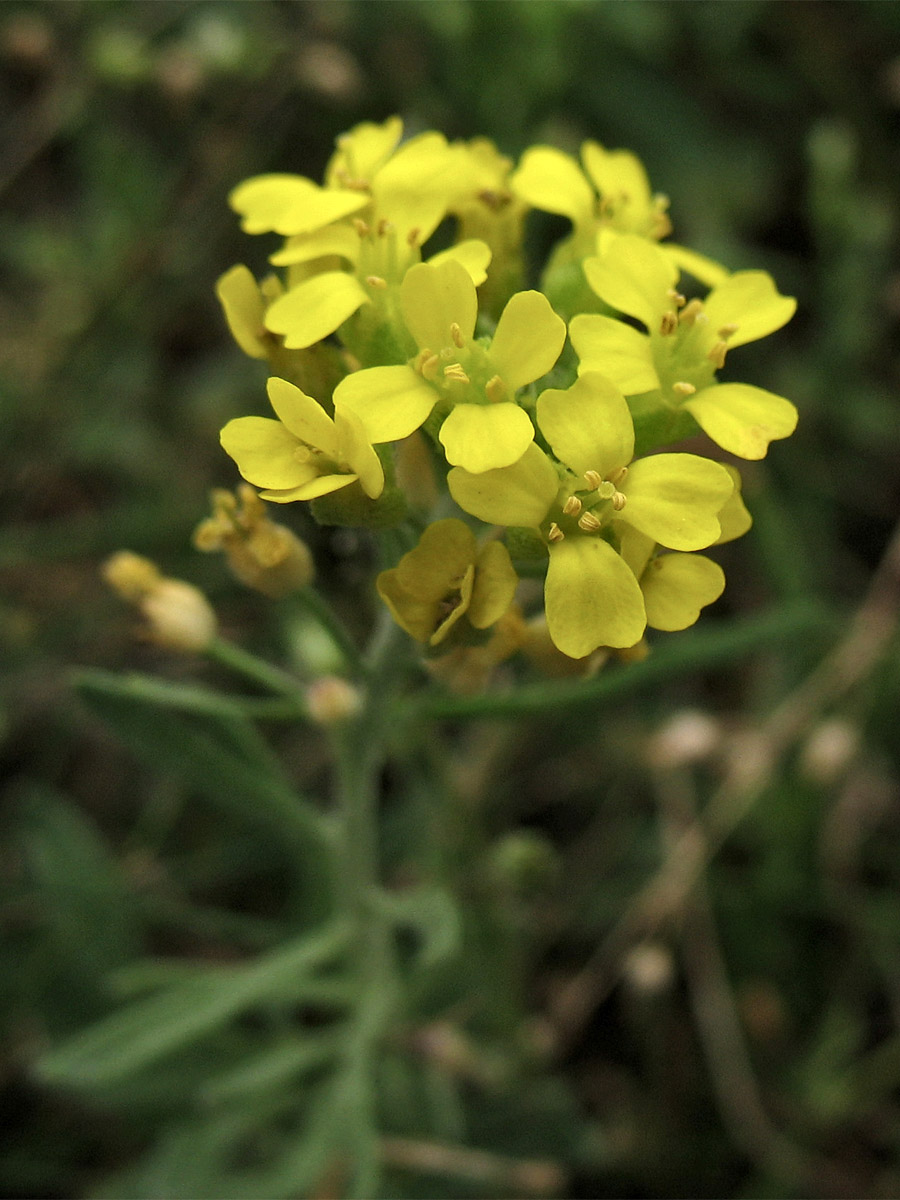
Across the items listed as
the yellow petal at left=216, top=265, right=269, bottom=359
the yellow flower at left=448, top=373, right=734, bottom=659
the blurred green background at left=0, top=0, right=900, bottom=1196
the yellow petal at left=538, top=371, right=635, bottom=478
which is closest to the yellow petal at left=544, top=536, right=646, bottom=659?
the yellow flower at left=448, top=373, right=734, bottom=659

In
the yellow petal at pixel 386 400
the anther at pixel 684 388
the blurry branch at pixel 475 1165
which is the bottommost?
the blurry branch at pixel 475 1165

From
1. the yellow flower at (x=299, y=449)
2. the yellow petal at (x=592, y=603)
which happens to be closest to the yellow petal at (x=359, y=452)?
the yellow flower at (x=299, y=449)

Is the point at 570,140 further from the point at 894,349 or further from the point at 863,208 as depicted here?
the point at 894,349

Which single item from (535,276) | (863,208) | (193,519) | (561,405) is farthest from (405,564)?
(863,208)

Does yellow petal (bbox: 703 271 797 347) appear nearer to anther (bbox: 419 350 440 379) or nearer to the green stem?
anther (bbox: 419 350 440 379)

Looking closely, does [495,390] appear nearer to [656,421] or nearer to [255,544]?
[656,421]

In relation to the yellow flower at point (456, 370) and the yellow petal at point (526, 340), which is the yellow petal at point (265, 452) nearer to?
the yellow flower at point (456, 370)

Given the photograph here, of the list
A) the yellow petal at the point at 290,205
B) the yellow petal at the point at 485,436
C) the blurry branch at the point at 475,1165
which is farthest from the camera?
the blurry branch at the point at 475,1165
